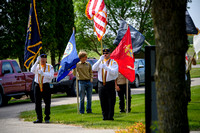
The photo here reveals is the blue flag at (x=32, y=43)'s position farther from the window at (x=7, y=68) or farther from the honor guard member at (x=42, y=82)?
the window at (x=7, y=68)

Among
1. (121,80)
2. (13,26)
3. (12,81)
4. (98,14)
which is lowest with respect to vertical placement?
(12,81)

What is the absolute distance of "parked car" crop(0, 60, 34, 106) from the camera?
15352 mm

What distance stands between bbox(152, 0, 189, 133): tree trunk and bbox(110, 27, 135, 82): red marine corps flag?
21.7 ft

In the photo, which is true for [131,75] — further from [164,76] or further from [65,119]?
[164,76]

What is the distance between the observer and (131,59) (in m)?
10.8

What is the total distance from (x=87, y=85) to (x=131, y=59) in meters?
1.92

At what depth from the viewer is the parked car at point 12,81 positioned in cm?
1535

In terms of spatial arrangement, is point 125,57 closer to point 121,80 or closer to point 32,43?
point 121,80

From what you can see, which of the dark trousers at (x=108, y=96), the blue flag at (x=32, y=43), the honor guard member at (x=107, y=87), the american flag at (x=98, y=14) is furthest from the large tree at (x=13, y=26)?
the dark trousers at (x=108, y=96)

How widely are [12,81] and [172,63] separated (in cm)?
1286

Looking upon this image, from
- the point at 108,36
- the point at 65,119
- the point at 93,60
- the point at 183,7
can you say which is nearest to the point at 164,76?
the point at 183,7

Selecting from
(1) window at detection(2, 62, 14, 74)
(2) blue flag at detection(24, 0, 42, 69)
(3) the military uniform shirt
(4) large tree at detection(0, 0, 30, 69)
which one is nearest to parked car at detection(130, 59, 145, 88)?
(4) large tree at detection(0, 0, 30, 69)

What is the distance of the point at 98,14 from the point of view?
11.2 metres

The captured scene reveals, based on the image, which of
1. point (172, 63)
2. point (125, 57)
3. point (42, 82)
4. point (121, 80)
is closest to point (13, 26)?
point (121, 80)
